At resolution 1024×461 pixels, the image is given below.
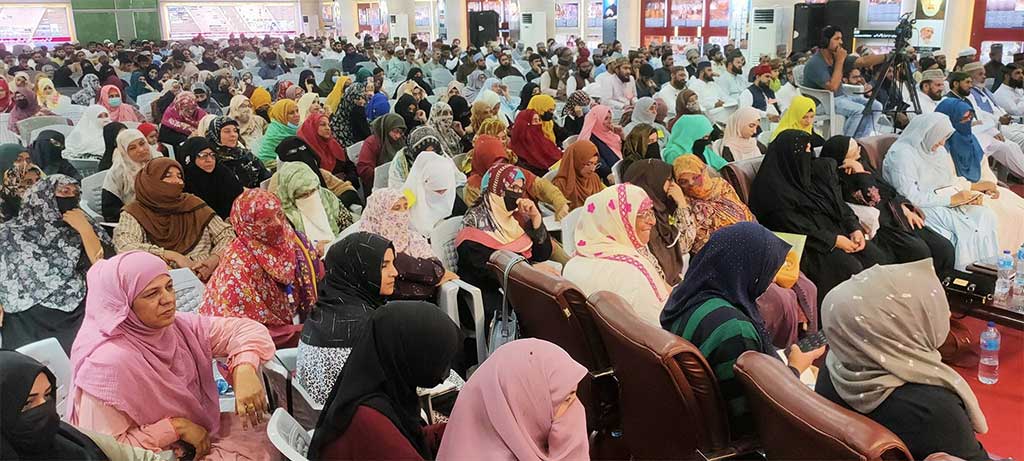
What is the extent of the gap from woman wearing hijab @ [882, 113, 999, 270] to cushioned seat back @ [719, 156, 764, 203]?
0.85 metres

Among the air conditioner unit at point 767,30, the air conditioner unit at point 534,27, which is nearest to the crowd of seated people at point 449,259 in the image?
the air conditioner unit at point 767,30

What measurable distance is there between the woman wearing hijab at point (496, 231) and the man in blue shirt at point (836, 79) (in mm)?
4319

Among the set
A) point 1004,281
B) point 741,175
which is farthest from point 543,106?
point 1004,281

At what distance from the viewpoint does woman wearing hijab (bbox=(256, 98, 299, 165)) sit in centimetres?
582

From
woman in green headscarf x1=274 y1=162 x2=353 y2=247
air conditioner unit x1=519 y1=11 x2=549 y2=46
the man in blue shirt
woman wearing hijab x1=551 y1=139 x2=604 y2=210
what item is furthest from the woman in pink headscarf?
air conditioner unit x1=519 y1=11 x2=549 y2=46

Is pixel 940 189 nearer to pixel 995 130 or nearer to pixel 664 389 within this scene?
pixel 995 130

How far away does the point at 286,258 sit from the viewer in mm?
2836

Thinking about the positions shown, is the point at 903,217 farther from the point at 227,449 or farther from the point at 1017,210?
the point at 227,449

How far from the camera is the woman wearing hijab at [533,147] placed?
218 inches

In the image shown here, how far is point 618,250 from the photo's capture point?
2982 millimetres

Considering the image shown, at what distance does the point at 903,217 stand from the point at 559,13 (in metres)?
14.4

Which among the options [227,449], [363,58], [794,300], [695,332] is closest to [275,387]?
[227,449]

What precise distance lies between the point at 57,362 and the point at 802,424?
194cm

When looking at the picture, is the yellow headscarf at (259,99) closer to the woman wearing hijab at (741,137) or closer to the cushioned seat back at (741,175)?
the woman wearing hijab at (741,137)
